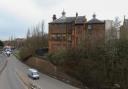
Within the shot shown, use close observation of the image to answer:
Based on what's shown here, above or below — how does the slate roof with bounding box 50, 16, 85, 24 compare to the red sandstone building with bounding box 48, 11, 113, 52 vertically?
above

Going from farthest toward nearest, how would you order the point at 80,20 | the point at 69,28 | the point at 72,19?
the point at 72,19 → the point at 80,20 → the point at 69,28

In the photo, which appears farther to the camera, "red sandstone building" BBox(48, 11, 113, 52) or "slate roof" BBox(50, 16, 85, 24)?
"slate roof" BBox(50, 16, 85, 24)

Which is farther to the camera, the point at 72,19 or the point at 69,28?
the point at 72,19

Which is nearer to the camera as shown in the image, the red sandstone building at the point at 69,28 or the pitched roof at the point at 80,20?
the red sandstone building at the point at 69,28

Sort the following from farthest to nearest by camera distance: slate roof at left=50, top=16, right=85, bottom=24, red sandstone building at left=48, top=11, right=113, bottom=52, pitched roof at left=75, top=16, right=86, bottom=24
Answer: slate roof at left=50, top=16, right=85, bottom=24, pitched roof at left=75, top=16, right=86, bottom=24, red sandstone building at left=48, top=11, right=113, bottom=52

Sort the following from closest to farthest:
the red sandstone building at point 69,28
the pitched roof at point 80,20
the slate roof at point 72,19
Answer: the red sandstone building at point 69,28, the pitched roof at point 80,20, the slate roof at point 72,19

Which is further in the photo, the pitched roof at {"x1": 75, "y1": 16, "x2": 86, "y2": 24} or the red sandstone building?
the pitched roof at {"x1": 75, "y1": 16, "x2": 86, "y2": 24}

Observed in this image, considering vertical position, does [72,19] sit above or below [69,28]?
above

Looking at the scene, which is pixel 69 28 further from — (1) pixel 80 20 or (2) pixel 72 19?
(1) pixel 80 20

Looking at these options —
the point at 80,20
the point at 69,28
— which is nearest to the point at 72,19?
the point at 80,20

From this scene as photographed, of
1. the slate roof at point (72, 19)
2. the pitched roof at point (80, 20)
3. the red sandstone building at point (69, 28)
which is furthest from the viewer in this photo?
the slate roof at point (72, 19)

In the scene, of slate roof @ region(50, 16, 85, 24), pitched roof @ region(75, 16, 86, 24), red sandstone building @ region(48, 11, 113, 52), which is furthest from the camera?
slate roof @ region(50, 16, 85, 24)

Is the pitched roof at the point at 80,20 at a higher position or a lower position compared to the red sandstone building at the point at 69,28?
higher

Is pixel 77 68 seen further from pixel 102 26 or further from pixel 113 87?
pixel 102 26
